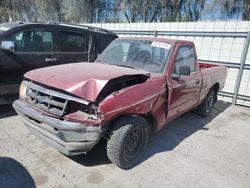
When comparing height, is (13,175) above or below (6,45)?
below

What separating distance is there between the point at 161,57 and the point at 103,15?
21417mm

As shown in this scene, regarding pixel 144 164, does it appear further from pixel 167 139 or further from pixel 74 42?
pixel 74 42

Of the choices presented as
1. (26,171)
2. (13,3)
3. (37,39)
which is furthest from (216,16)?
(13,3)

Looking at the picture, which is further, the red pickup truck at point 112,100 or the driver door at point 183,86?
the driver door at point 183,86

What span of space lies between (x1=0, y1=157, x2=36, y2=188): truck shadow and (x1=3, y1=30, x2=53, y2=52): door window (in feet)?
8.78

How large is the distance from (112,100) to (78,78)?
55cm

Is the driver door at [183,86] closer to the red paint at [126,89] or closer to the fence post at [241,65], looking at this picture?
the red paint at [126,89]

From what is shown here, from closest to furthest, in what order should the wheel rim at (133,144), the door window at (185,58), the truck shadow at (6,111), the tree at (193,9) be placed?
the wheel rim at (133,144), the door window at (185,58), the truck shadow at (6,111), the tree at (193,9)

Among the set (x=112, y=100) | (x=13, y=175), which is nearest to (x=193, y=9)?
(x=112, y=100)

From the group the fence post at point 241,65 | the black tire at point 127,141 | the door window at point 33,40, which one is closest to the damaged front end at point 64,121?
the black tire at point 127,141

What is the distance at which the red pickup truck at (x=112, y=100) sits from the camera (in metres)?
2.69

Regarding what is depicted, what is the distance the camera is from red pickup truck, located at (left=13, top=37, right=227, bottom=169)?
2.69 meters

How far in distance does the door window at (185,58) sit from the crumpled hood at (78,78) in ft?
3.72

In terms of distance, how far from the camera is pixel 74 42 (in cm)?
600
